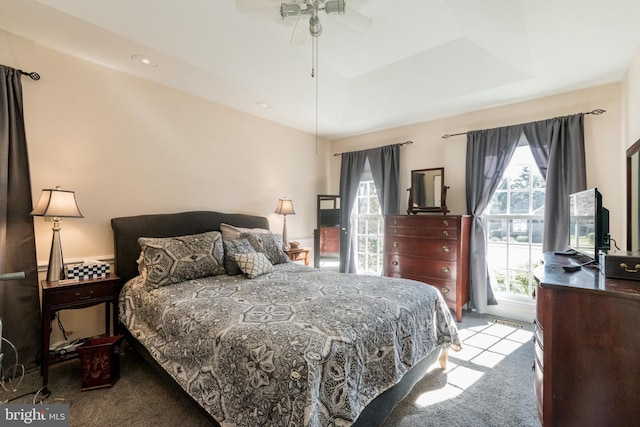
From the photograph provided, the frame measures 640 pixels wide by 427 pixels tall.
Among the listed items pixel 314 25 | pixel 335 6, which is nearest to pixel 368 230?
pixel 314 25

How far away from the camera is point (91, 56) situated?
2516 millimetres

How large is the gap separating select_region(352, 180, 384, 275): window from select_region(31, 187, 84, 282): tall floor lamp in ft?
12.3

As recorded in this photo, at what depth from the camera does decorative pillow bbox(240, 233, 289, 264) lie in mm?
3041

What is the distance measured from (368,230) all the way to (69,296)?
3.86 meters

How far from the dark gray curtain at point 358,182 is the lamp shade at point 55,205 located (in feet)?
11.7

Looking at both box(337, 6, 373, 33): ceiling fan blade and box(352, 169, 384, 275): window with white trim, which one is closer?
box(337, 6, 373, 33): ceiling fan blade

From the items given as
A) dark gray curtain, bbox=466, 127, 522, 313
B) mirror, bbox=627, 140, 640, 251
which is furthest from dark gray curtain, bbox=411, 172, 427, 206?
mirror, bbox=627, 140, 640, 251

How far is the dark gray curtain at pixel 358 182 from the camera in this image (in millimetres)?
4289

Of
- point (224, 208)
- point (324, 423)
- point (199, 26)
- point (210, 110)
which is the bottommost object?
point (324, 423)

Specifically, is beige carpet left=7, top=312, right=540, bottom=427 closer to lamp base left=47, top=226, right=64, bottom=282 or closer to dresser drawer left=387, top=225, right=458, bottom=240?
lamp base left=47, top=226, right=64, bottom=282

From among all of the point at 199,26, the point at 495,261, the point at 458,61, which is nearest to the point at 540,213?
the point at 495,261

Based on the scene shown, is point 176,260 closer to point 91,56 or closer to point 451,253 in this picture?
point 91,56

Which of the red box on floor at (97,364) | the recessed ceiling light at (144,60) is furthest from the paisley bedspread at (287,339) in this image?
the recessed ceiling light at (144,60)

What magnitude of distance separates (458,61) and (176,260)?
344 cm
